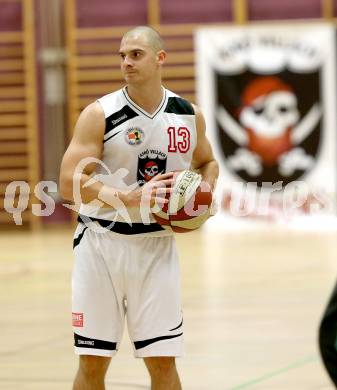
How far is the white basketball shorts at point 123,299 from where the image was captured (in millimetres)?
4406

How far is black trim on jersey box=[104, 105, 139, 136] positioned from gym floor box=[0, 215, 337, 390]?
1.79m

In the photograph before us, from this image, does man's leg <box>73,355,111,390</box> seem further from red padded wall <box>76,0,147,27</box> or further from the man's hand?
red padded wall <box>76,0,147,27</box>

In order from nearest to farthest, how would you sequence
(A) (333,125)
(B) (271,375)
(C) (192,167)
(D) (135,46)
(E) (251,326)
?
(D) (135,46), (C) (192,167), (B) (271,375), (E) (251,326), (A) (333,125)

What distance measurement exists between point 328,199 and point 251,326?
325 inches

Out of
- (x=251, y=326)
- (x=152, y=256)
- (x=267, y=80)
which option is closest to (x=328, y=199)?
(x=267, y=80)

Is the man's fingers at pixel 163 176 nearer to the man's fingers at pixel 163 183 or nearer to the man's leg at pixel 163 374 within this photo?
the man's fingers at pixel 163 183

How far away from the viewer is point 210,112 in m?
15.6

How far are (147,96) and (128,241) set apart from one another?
667 mm

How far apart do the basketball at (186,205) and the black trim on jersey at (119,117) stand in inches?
14.0

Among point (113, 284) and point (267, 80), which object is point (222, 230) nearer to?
point (267, 80)

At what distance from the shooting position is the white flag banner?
15.4 m

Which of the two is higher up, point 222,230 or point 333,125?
point 333,125

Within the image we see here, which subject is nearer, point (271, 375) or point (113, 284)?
point (113, 284)

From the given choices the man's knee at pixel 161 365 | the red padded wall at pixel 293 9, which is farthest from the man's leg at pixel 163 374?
the red padded wall at pixel 293 9
